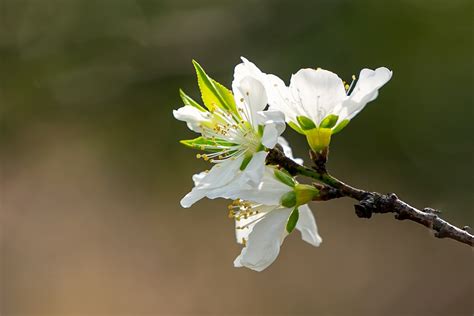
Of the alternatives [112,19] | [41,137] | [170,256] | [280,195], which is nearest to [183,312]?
[170,256]

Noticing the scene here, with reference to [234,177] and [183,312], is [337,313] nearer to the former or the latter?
[183,312]

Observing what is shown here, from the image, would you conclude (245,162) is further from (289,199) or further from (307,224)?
(307,224)

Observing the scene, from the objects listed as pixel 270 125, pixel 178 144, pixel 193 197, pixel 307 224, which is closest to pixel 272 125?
pixel 270 125

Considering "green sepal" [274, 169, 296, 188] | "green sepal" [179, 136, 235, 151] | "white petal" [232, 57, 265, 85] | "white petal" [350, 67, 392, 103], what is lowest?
"green sepal" [274, 169, 296, 188]

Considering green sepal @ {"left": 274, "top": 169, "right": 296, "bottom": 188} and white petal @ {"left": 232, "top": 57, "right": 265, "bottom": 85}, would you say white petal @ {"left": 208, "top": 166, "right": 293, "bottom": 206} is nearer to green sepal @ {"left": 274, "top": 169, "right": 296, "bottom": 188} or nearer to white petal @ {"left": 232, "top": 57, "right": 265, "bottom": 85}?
green sepal @ {"left": 274, "top": 169, "right": 296, "bottom": 188}

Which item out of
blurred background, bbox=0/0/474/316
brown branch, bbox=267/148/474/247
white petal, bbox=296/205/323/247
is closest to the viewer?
brown branch, bbox=267/148/474/247

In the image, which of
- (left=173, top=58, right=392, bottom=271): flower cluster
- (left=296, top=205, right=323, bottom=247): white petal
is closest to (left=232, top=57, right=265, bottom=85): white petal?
(left=173, top=58, right=392, bottom=271): flower cluster
